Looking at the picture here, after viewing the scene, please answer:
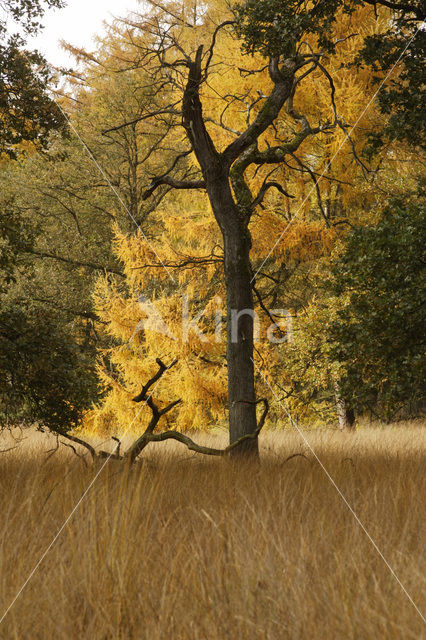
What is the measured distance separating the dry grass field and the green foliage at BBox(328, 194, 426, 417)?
2.13 m

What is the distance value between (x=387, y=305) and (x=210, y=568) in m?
4.26

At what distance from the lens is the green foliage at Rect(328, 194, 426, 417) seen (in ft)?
20.9

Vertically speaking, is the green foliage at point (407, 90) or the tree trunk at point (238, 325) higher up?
the green foliage at point (407, 90)

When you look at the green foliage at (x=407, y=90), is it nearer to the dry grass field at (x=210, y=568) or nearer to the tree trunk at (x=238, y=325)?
the tree trunk at (x=238, y=325)

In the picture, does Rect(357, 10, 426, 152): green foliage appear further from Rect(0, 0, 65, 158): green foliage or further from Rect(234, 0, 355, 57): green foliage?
Rect(0, 0, 65, 158): green foliage

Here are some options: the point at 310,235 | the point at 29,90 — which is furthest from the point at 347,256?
the point at 310,235

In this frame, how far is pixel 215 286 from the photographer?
1597 cm

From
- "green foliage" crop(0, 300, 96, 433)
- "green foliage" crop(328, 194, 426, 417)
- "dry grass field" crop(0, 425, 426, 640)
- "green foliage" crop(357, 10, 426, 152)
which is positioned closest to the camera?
"dry grass field" crop(0, 425, 426, 640)

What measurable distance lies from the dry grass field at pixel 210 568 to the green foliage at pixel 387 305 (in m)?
2.13

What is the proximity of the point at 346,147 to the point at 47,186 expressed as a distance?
35.2 ft

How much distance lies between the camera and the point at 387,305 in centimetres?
655

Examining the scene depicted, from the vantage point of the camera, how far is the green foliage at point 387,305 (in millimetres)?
6379

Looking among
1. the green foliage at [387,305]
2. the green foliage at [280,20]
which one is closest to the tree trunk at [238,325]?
Answer: the green foliage at [387,305]

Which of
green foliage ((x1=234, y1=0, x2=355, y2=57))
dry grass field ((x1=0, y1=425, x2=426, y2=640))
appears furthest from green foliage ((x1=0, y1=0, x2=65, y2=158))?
dry grass field ((x1=0, y1=425, x2=426, y2=640))
